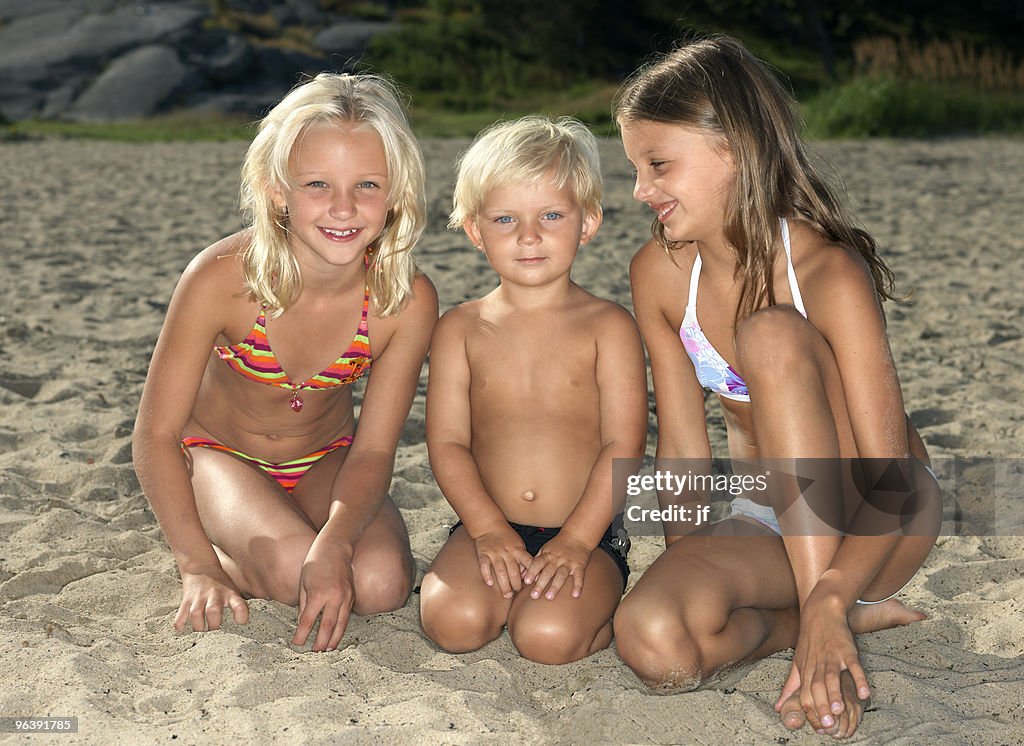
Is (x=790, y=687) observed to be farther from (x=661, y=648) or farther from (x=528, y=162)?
(x=528, y=162)

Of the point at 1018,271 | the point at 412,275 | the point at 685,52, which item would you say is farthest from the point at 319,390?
the point at 1018,271

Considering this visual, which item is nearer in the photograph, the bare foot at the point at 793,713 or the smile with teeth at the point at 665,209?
the bare foot at the point at 793,713

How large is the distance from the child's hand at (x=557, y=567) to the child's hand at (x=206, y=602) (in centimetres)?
61

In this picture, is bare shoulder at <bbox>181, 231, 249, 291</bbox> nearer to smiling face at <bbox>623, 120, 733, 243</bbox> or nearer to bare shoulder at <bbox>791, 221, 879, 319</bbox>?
smiling face at <bbox>623, 120, 733, 243</bbox>

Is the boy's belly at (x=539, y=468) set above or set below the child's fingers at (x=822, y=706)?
above

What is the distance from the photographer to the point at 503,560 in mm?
2379

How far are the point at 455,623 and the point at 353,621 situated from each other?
28 cm

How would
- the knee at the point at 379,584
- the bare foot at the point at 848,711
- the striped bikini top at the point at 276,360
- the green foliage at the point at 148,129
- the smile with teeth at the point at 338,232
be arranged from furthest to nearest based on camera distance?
the green foliage at the point at 148,129 → the striped bikini top at the point at 276,360 → the smile with teeth at the point at 338,232 → the knee at the point at 379,584 → the bare foot at the point at 848,711

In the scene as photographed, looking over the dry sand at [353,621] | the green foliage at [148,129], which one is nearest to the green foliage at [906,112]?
the green foliage at [148,129]

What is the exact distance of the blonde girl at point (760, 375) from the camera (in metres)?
2.15

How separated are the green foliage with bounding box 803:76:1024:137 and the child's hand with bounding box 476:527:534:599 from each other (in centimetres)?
1122

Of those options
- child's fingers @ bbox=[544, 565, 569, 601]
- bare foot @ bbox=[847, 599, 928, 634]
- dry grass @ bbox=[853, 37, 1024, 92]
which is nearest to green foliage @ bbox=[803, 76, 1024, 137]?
dry grass @ bbox=[853, 37, 1024, 92]

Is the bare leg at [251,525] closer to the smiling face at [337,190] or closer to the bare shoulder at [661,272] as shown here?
the smiling face at [337,190]

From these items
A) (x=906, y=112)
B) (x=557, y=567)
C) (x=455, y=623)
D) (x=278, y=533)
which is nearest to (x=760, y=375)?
(x=557, y=567)
